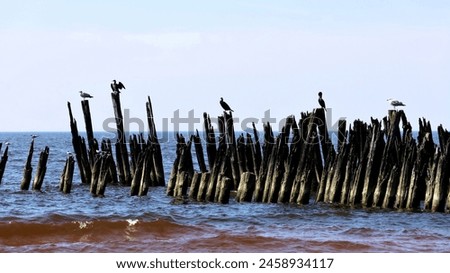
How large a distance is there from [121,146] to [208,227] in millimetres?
9499

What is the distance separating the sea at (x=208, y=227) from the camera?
18.2m

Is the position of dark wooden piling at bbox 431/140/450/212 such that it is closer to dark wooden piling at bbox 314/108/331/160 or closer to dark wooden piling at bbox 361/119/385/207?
dark wooden piling at bbox 361/119/385/207

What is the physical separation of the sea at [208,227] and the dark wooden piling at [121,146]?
385cm

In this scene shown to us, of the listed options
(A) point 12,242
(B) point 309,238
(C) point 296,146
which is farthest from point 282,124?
(A) point 12,242

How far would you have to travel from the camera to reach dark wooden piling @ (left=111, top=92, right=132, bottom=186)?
97.5ft

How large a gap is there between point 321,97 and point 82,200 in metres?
7.28

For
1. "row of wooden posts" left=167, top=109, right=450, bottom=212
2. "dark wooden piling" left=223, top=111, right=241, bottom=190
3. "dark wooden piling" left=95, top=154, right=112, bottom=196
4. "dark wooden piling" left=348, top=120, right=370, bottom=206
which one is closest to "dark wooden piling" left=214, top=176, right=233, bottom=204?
"row of wooden posts" left=167, top=109, right=450, bottom=212

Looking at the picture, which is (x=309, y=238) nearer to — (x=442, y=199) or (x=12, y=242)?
(x=442, y=199)

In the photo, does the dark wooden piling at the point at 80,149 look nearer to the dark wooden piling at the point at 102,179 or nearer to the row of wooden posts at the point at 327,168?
the row of wooden posts at the point at 327,168

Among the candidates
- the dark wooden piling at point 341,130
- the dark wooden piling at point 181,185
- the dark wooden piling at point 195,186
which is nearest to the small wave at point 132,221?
the dark wooden piling at point 195,186

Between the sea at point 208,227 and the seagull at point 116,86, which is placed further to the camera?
the seagull at point 116,86

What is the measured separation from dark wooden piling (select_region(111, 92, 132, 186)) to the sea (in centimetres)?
Result: 385

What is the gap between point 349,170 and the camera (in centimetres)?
2283

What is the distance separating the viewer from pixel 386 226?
20719mm
